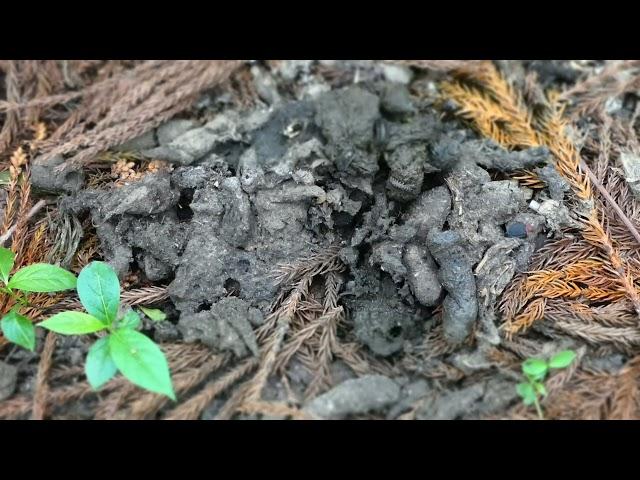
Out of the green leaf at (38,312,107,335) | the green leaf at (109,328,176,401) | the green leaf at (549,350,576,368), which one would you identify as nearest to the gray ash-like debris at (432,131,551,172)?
the green leaf at (549,350,576,368)

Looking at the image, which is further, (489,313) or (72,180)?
(72,180)

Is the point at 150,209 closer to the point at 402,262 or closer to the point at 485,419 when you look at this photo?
the point at 402,262

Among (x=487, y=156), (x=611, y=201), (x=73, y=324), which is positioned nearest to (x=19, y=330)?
(x=73, y=324)

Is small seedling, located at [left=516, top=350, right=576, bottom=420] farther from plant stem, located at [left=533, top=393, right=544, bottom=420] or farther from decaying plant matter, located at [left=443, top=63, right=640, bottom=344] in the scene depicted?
decaying plant matter, located at [left=443, top=63, right=640, bottom=344]

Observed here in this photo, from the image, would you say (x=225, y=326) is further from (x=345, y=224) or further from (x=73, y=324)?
(x=345, y=224)

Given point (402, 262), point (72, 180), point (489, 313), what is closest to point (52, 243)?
point (72, 180)
